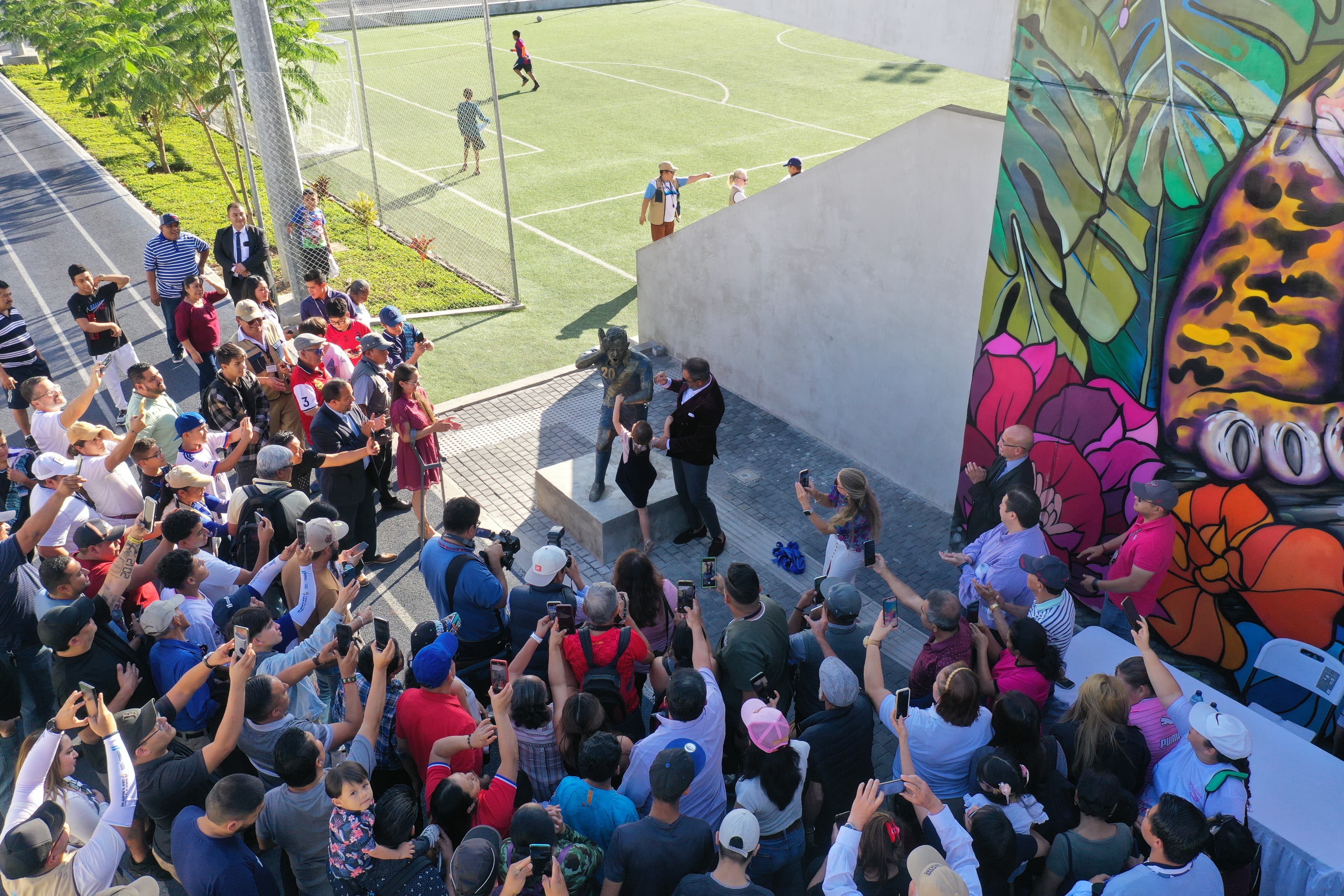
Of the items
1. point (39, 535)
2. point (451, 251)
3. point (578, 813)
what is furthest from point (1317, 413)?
point (451, 251)

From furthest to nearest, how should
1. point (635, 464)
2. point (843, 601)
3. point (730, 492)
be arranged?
point (730, 492)
point (635, 464)
point (843, 601)

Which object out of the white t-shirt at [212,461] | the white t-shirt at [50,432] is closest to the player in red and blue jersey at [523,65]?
the white t-shirt at [50,432]

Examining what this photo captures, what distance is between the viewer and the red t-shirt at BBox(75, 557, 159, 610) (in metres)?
5.51

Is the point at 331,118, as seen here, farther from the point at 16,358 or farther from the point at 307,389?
the point at 307,389

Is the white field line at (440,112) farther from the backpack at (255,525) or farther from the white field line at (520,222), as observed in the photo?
the backpack at (255,525)

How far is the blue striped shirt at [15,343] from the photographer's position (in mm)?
8977

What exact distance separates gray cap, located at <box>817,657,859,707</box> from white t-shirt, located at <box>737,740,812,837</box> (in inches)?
12.2

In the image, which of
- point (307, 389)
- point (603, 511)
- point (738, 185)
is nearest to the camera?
point (307, 389)

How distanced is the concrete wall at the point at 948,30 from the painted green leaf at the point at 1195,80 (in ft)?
2.29

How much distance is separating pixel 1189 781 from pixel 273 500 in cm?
533

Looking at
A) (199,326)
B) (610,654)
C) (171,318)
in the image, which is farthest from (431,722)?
(171,318)

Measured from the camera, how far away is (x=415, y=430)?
7.60 metres

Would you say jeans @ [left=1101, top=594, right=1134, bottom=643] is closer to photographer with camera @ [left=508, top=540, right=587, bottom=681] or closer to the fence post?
photographer with camera @ [left=508, top=540, right=587, bottom=681]

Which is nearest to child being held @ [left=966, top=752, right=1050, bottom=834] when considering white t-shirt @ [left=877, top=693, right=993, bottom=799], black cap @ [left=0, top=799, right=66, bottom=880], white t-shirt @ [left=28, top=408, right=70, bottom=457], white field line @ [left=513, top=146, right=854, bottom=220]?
white t-shirt @ [left=877, top=693, right=993, bottom=799]
